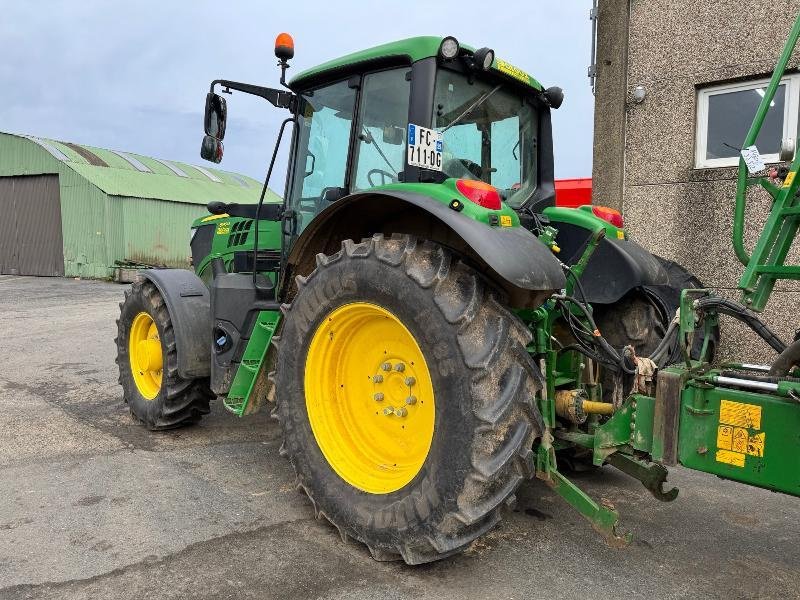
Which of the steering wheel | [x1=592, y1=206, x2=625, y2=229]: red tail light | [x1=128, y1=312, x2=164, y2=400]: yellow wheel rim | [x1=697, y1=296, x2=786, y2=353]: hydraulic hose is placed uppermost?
the steering wheel

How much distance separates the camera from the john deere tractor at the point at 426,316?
8.18 feet

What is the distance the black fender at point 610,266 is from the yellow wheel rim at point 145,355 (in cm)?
276

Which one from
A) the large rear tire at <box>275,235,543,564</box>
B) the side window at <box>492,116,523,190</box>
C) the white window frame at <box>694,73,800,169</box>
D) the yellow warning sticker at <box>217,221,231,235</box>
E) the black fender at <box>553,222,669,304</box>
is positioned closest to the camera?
the large rear tire at <box>275,235,543,564</box>

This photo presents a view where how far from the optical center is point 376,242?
9.23 feet

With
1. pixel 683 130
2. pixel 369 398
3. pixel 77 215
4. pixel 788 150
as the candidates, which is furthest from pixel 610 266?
pixel 77 215

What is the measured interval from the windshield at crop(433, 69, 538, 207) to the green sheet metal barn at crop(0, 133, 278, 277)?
1632 cm

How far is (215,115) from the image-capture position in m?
3.87

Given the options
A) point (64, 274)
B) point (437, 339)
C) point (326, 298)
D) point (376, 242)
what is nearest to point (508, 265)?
point (437, 339)

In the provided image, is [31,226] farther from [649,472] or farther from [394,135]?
[649,472]

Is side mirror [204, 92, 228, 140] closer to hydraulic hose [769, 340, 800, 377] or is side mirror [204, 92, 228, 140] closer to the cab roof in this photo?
the cab roof

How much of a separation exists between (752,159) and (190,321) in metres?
3.30

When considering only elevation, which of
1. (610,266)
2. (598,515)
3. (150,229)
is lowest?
(598,515)

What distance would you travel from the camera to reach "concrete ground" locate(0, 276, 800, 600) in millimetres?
2555

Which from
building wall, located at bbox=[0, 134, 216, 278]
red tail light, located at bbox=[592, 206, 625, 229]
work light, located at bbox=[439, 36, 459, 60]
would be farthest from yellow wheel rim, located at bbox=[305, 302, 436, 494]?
building wall, located at bbox=[0, 134, 216, 278]
